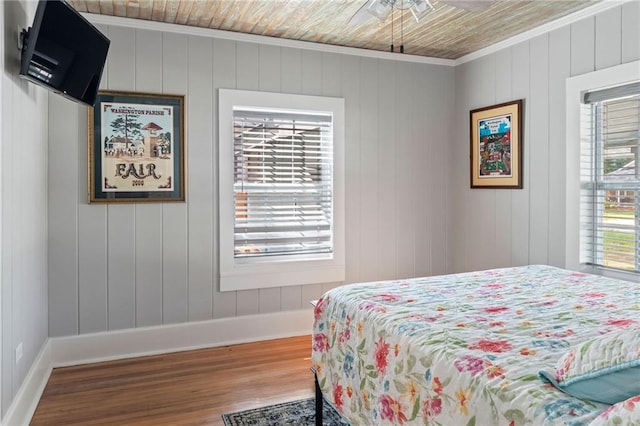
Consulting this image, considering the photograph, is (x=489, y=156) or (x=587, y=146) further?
(x=489, y=156)

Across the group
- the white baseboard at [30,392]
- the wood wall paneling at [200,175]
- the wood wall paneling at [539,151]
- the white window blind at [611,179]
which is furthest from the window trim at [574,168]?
the white baseboard at [30,392]

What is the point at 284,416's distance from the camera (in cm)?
254

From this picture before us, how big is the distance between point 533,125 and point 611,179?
75 cm

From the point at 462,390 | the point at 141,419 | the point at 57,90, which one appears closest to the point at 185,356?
the point at 141,419

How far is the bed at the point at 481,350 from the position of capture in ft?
3.81

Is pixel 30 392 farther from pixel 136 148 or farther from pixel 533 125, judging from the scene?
pixel 533 125

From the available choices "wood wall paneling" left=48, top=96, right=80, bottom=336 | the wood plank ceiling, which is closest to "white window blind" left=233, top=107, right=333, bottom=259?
the wood plank ceiling

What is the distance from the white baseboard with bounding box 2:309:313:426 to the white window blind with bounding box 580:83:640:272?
2.31 metres

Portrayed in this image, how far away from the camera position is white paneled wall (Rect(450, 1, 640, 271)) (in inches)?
126

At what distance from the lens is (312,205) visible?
4.08 metres

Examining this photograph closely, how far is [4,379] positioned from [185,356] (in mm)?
1481

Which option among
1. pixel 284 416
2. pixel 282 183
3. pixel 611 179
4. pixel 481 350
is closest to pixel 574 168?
pixel 611 179

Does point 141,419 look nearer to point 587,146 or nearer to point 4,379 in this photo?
point 4,379

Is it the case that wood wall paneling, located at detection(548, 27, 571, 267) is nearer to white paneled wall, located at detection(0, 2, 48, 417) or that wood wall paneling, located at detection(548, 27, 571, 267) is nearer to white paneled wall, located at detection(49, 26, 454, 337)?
white paneled wall, located at detection(49, 26, 454, 337)
